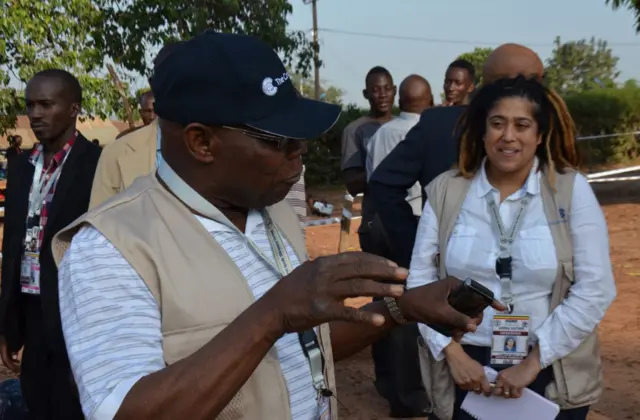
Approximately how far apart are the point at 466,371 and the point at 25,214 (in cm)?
251

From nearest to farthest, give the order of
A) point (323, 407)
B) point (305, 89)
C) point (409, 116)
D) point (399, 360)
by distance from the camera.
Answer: point (323, 407) → point (399, 360) → point (409, 116) → point (305, 89)

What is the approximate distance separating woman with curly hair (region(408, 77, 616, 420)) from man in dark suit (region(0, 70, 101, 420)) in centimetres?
188

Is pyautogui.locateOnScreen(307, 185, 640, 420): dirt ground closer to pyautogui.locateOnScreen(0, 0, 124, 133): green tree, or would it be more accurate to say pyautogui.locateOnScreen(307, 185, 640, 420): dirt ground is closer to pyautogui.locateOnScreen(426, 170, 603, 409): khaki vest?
pyautogui.locateOnScreen(426, 170, 603, 409): khaki vest

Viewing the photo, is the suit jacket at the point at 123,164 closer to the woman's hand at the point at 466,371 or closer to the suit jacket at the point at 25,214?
the suit jacket at the point at 25,214

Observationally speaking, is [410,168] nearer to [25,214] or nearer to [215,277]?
[25,214]

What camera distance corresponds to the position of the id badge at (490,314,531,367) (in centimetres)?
277

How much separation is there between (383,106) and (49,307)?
4159 mm

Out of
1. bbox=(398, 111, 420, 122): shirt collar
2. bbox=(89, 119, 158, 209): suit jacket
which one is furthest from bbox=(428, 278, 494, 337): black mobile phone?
bbox=(398, 111, 420, 122): shirt collar

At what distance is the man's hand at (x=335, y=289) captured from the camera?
132 cm

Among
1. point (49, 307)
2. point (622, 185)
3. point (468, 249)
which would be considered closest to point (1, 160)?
point (622, 185)

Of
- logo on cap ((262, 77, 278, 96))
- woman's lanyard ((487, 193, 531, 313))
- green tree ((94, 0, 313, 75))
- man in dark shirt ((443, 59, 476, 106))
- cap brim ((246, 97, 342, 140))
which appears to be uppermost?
green tree ((94, 0, 313, 75))

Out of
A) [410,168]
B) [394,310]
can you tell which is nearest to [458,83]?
[410,168]

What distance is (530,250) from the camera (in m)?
2.76

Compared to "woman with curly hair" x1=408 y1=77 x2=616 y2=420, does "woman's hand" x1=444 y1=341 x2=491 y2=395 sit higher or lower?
lower
